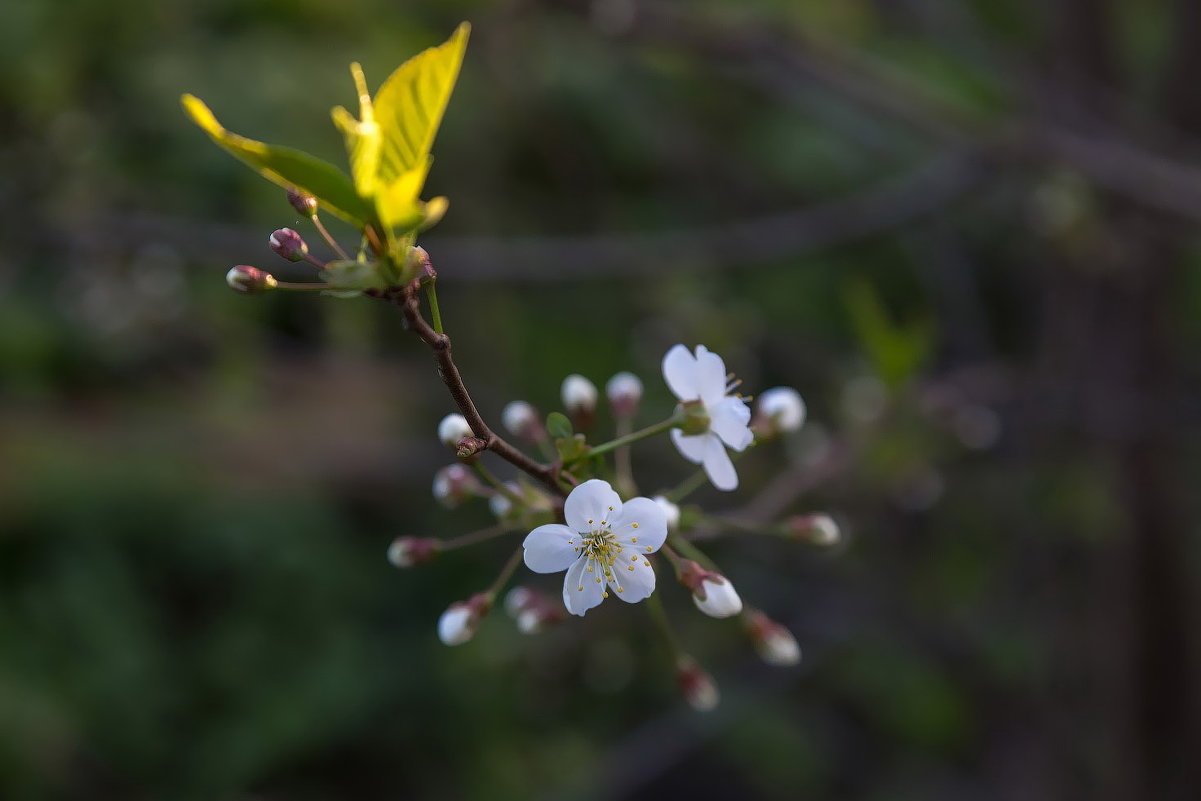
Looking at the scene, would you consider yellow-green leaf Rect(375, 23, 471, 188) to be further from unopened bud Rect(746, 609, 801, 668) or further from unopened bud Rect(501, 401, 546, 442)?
unopened bud Rect(746, 609, 801, 668)

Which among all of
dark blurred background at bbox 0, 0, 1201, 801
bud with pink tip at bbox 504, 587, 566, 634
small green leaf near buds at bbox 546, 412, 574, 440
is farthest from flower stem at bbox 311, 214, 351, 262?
dark blurred background at bbox 0, 0, 1201, 801

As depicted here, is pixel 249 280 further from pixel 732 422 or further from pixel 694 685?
pixel 694 685

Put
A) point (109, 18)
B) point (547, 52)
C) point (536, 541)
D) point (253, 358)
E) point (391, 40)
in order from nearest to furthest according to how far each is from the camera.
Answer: point (536, 541) → point (253, 358) → point (391, 40) → point (547, 52) → point (109, 18)

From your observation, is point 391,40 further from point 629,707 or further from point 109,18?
point 629,707

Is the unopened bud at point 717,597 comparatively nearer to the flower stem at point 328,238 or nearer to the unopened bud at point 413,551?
the unopened bud at point 413,551

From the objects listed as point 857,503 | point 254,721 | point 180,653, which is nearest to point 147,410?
point 180,653
